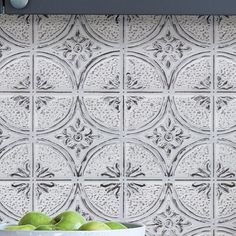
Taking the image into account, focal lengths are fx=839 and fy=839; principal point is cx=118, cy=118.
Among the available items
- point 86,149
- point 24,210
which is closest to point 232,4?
point 86,149

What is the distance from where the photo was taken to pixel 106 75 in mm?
1997

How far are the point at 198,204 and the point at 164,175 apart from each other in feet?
0.35

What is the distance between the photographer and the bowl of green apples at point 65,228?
1224 millimetres

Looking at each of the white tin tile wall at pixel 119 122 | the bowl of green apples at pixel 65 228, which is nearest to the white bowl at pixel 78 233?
the bowl of green apples at pixel 65 228

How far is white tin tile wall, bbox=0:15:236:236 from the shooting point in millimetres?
1986

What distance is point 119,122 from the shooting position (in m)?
2.00

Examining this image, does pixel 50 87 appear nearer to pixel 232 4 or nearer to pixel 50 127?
pixel 50 127

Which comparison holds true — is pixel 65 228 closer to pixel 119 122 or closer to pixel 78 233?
pixel 78 233

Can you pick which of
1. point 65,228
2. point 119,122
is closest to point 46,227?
point 65,228

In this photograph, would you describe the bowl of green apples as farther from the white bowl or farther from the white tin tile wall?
the white tin tile wall

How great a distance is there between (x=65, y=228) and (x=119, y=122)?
2.47 feet

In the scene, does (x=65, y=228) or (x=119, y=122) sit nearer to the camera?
(x=65, y=228)

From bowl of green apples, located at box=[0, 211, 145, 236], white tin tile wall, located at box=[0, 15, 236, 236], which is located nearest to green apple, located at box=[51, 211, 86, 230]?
bowl of green apples, located at box=[0, 211, 145, 236]

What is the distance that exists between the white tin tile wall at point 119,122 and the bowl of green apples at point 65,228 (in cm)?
66
